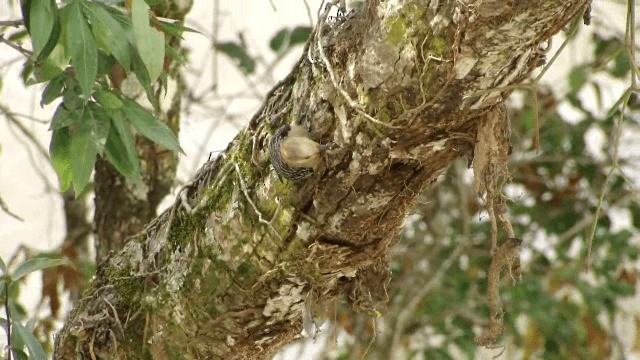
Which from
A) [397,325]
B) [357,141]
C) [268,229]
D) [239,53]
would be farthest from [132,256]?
[397,325]

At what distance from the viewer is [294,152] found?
697 mm

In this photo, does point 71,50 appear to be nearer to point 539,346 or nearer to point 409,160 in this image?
point 409,160

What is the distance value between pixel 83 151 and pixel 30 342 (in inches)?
7.8

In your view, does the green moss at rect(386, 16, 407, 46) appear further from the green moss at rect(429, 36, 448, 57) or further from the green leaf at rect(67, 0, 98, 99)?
the green leaf at rect(67, 0, 98, 99)

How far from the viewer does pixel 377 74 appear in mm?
669

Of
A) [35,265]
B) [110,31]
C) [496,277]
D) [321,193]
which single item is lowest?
[496,277]

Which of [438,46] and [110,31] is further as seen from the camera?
[110,31]

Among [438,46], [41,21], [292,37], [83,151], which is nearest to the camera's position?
[438,46]

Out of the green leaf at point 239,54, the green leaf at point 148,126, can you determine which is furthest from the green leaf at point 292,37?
the green leaf at point 148,126

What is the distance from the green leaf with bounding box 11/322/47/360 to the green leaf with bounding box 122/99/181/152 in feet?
0.77

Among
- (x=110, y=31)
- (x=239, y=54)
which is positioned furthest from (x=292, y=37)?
(x=110, y=31)

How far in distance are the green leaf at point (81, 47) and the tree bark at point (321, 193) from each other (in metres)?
0.16

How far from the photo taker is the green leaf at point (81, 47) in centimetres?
75

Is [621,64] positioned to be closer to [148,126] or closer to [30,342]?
[148,126]
